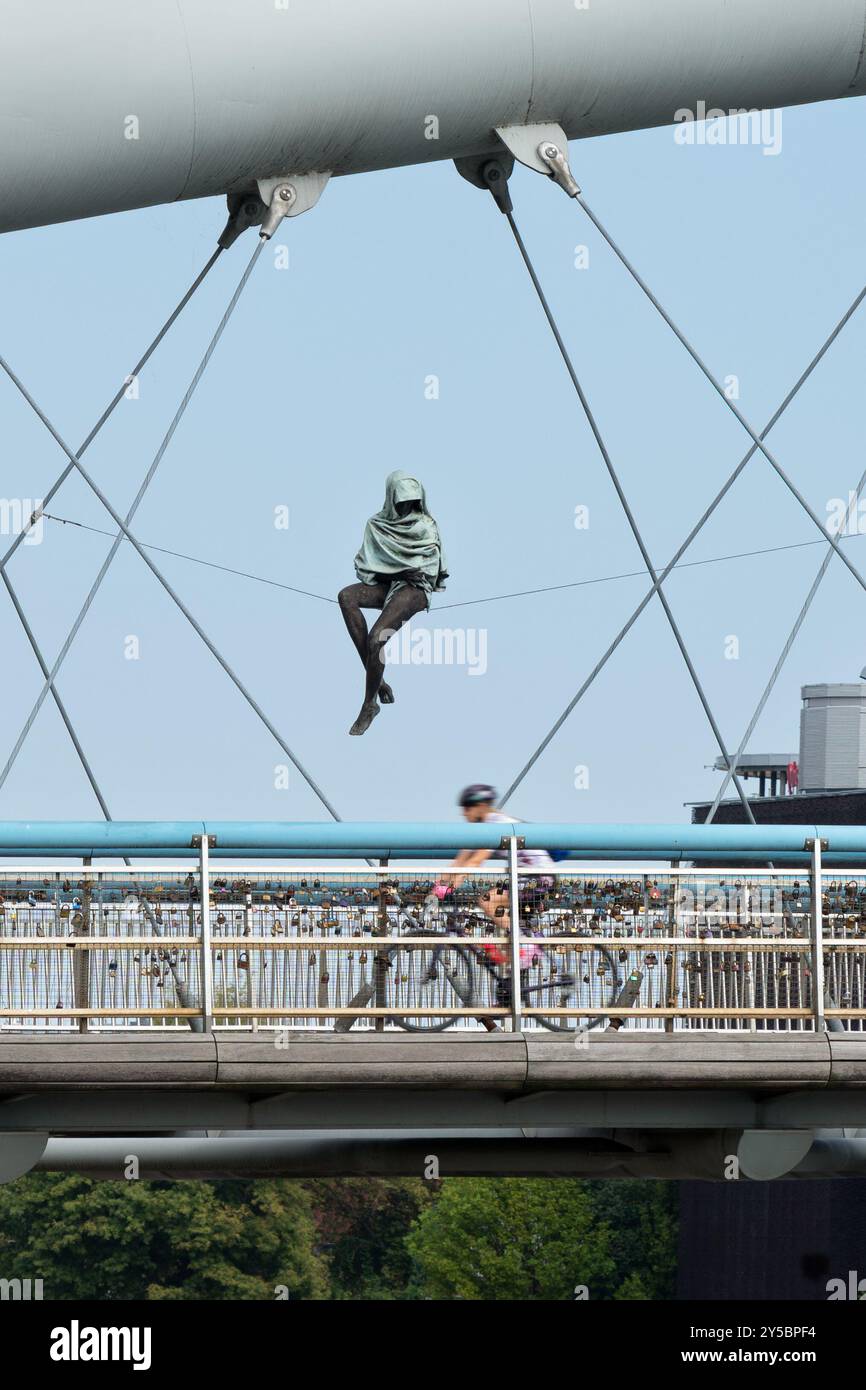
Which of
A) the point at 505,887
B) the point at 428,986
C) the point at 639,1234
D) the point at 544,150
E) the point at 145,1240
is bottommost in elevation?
the point at 145,1240

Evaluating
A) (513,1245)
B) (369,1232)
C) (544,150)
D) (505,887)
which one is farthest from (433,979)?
(369,1232)

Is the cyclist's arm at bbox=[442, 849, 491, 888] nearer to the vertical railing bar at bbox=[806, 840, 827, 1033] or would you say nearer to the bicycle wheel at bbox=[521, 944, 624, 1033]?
the bicycle wheel at bbox=[521, 944, 624, 1033]

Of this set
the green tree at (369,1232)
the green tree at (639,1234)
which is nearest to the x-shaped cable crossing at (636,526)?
the green tree at (639,1234)

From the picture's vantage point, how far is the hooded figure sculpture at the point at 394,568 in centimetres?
1720

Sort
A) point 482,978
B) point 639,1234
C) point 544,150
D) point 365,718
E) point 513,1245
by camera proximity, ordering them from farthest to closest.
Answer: point 513,1245 < point 639,1234 < point 544,150 < point 365,718 < point 482,978

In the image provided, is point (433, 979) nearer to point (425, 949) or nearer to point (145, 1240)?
point (425, 949)

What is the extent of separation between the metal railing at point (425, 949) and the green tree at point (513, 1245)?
43.8 meters

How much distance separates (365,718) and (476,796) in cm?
296

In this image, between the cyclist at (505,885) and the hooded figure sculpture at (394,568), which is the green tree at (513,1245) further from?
the cyclist at (505,885)

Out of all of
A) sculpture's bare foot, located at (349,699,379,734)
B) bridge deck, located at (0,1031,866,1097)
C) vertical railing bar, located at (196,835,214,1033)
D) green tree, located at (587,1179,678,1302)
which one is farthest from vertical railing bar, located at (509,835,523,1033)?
green tree, located at (587,1179,678,1302)

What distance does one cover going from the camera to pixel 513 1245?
57.8m

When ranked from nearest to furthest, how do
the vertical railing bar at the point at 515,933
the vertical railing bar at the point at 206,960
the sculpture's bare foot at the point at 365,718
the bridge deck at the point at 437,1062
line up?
1. the bridge deck at the point at 437,1062
2. the vertical railing bar at the point at 206,960
3. the vertical railing bar at the point at 515,933
4. the sculpture's bare foot at the point at 365,718

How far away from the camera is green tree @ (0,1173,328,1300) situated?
6128cm
